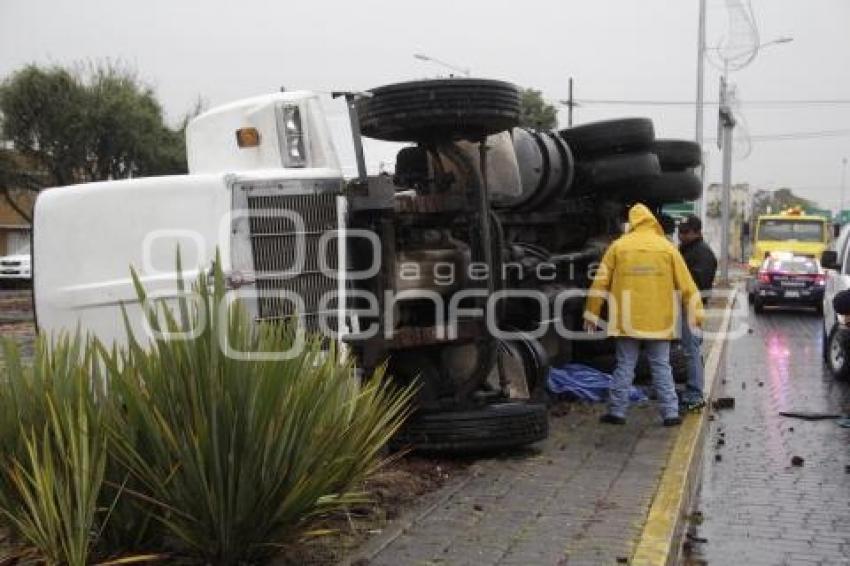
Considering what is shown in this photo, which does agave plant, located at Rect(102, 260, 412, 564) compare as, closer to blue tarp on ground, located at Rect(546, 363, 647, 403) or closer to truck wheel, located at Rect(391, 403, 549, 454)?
truck wheel, located at Rect(391, 403, 549, 454)

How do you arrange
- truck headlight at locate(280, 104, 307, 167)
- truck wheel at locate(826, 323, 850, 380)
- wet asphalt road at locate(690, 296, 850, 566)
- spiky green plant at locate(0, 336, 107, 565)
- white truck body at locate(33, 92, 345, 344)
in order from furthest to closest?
1. truck wheel at locate(826, 323, 850, 380)
2. truck headlight at locate(280, 104, 307, 167)
3. white truck body at locate(33, 92, 345, 344)
4. wet asphalt road at locate(690, 296, 850, 566)
5. spiky green plant at locate(0, 336, 107, 565)

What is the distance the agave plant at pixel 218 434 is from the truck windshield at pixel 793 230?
22440 millimetres

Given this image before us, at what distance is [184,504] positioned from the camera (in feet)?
12.8

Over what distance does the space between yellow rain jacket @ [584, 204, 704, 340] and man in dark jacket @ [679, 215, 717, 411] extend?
0.69 metres

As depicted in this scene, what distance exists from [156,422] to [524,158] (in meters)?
5.50

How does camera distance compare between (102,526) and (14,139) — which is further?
(14,139)

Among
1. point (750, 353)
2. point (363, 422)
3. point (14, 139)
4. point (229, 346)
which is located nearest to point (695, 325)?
point (363, 422)

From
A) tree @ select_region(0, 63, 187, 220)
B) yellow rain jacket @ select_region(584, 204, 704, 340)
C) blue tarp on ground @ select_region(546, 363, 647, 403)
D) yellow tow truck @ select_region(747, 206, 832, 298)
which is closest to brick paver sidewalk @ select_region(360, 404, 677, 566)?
yellow rain jacket @ select_region(584, 204, 704, 340)

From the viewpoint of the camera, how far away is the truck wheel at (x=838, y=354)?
10850mm

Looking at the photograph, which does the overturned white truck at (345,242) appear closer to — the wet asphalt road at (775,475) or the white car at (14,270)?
the wet asphalt road at (775,475)

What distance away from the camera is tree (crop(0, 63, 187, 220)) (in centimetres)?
2812

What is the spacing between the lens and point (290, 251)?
608 cm

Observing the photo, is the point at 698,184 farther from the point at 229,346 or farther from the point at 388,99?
the point at 229,346

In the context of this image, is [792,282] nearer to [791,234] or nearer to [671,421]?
[791,234]
